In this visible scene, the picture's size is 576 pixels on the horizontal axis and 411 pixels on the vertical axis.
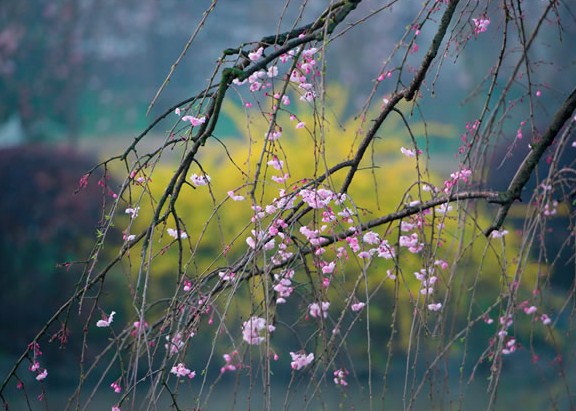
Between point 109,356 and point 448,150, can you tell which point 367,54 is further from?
point 109,356

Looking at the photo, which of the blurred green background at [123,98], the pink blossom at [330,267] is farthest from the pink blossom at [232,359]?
the blurred green background at [123,98]

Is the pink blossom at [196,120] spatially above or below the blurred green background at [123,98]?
below

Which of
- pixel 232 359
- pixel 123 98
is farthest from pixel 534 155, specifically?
pixel 123 98

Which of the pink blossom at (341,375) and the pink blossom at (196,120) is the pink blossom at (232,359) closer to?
the pink blossom at (341,375)

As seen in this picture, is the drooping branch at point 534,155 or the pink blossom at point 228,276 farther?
the drooping branch at point 534,155

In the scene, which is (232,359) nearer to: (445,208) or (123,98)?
(445,208)

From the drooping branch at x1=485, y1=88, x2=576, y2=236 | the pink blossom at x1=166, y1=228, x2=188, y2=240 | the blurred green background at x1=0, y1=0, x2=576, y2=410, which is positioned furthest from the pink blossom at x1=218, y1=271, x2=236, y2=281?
the blurred green background at x1=0, y1=0, x2=576, y2=410

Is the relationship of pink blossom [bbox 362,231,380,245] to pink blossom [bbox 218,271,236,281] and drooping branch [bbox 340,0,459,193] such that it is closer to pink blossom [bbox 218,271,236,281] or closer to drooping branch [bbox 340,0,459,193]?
drooping branch [bbox 340,0,459,193]

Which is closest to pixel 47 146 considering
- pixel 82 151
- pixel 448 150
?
pixel 82 151

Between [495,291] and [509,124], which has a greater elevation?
[509,124]

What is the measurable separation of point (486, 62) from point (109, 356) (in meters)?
3.52

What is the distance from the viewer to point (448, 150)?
667cm

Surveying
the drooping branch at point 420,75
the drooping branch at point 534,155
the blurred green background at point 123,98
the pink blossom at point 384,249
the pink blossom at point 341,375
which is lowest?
the pink blossom at point 341,375

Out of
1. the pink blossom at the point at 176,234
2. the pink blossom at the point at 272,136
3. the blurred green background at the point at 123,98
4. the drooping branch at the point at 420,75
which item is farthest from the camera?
the blurred green background at the point at 123,98
